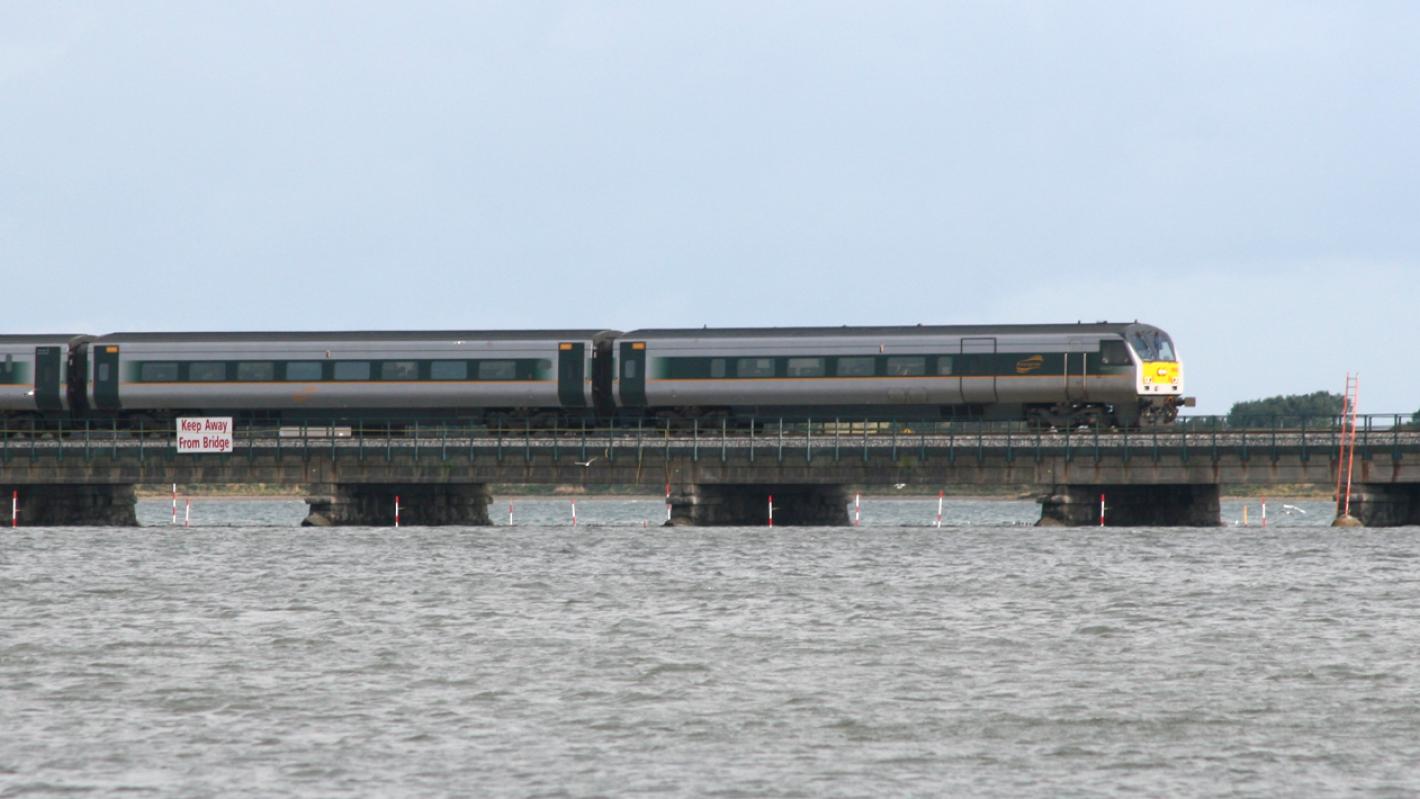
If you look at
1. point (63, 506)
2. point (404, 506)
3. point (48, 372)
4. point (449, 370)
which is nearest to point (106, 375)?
point (48, 372)

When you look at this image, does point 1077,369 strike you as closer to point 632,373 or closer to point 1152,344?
point 1152,344

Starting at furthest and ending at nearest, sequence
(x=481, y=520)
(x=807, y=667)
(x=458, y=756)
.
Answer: (x=481, y=520) < (x=807, y=667) < (x=458, y=756)

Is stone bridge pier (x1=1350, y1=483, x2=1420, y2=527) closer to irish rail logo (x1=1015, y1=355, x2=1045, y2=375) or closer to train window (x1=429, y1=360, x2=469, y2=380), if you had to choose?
irish rail logo (x1=1015, y1=355, x2=1045, y2=375)

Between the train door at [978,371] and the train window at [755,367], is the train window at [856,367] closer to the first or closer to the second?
the train window at [755,367]

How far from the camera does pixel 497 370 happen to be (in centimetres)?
6956

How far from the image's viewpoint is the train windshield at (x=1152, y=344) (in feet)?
214

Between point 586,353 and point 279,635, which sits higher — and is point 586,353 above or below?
above

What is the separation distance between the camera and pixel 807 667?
30781 mm

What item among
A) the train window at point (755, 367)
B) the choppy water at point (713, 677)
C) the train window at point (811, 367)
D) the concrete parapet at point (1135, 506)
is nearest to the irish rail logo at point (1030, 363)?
the concrete parapet at point (1135, 506)

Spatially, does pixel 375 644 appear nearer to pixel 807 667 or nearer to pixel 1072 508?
pixel 807 667

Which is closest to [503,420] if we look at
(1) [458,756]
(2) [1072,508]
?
(2) [1072,508]

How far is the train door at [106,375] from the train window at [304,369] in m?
6.00

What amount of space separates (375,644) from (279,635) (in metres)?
2.32

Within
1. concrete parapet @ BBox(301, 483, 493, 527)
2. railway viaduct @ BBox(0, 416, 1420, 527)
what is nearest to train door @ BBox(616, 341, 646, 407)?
railway viaduct @ BBox(0, 416, 1420, 527)
